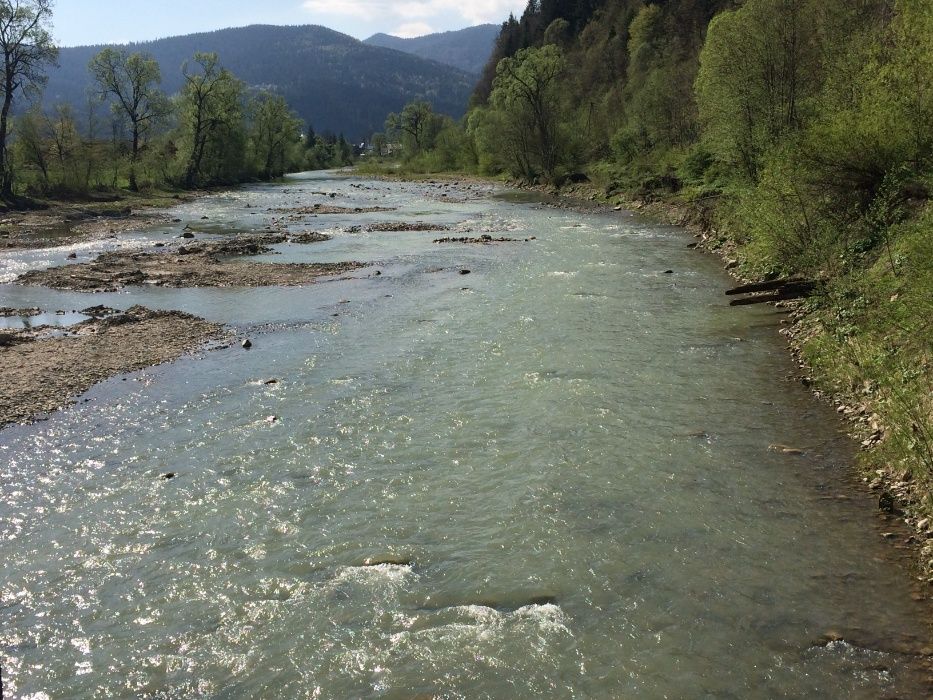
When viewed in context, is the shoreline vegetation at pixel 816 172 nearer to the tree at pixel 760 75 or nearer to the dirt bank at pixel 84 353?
the tree at pixel 760 75

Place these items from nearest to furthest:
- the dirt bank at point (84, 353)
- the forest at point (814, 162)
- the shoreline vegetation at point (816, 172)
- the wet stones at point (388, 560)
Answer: the wet stones at point (388, 560)
the shoreline vegetation at point (816, 172)
the forest at point (814, 162)
the dirt bank at point (84, 353)

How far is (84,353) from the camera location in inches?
658

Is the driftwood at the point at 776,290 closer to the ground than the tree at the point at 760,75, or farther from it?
closer to the ground

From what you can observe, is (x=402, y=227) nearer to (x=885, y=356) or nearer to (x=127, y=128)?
(x=885, y=356)

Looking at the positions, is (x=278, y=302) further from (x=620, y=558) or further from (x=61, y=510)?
(x=620, y=558)

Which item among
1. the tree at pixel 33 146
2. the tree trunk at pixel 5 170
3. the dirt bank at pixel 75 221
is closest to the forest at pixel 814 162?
the dirt bank at pixel 75 221

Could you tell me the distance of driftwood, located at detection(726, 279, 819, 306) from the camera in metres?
19.1

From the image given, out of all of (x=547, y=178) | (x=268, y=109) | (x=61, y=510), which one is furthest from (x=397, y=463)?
(x=268, y=109)

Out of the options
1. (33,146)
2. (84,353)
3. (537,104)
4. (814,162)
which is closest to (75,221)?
(33,146)

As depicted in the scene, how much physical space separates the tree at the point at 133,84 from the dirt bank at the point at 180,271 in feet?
194

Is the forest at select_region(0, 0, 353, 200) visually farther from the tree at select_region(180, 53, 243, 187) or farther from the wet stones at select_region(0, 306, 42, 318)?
the wet stones at select_region(0, 306, 42, 318)

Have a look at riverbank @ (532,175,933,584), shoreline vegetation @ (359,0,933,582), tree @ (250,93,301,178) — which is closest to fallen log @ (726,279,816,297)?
shoreline vegetation @ (359,0,933,582)

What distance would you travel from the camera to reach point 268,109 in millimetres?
114688

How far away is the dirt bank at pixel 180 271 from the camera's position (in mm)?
26016
